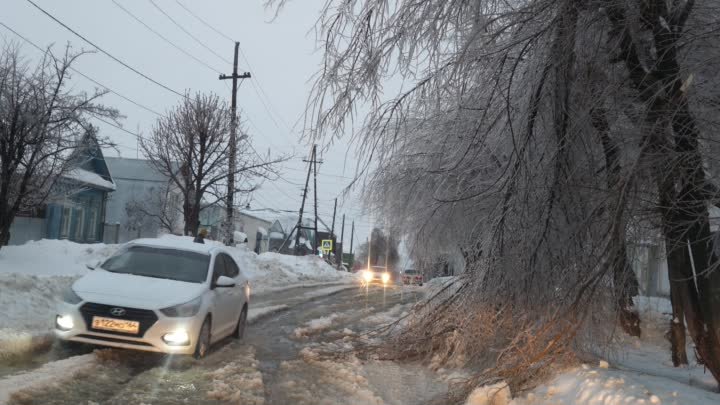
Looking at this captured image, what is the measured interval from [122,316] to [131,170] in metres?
46.7

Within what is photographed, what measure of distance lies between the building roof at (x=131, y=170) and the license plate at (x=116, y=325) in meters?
43.9

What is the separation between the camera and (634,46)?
17.6 ft

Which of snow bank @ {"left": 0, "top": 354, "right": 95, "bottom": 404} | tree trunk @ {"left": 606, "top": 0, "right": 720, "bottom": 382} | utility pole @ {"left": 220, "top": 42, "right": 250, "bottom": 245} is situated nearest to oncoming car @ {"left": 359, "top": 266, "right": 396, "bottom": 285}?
utility pole @ {"left": 220, "top": 42, "right": 250, "bottom": 245}

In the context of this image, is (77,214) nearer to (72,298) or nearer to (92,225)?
(92,225)

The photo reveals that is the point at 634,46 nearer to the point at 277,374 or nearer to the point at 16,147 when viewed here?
the point at 277,374

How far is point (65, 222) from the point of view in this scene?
102 feet

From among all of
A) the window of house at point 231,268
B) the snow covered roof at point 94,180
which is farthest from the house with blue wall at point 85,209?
the window of house at point 231,268

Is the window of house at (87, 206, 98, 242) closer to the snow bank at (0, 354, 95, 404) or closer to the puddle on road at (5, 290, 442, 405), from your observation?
the puddle on road at (5, 290, 442, 405)

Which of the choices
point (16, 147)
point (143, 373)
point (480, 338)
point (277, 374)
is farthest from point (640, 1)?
point (16, 147)

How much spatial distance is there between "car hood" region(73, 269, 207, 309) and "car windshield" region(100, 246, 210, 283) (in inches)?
10.3

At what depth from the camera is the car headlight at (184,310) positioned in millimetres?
7398

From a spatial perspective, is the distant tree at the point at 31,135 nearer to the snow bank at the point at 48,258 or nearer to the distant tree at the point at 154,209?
the snow bank at the point at 48,258

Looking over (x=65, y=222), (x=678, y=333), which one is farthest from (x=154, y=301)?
(x=65, y=222)

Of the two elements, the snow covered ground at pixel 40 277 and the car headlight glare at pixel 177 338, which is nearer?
the car headlight glare at pixel 177 338
